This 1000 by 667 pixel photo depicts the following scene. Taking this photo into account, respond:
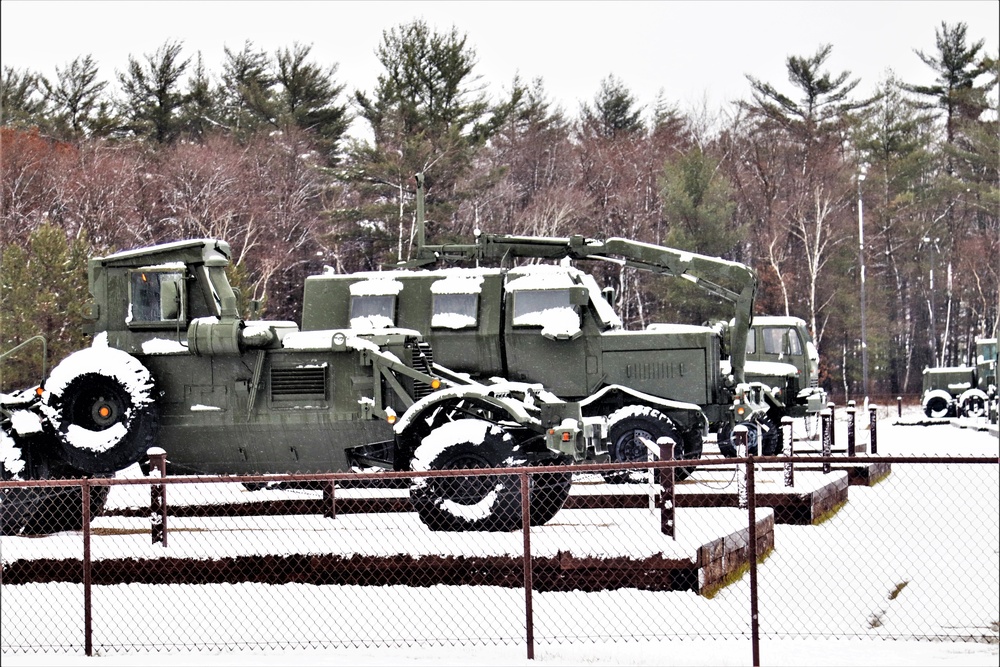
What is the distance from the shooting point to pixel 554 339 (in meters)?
16.3

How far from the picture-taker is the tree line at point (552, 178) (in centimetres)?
3681

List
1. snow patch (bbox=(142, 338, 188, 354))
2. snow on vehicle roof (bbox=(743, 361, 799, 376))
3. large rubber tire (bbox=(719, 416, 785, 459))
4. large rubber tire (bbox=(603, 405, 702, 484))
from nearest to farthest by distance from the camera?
snow patch (bbox=(142, 338, 188, 354)) → large rubber tire (bbox=(603, 405, 702, 484)) → large rubber tire (bbox=(719, 416, 785, 459)) → snow on vehicle roof (bbox=(743, 361, 799, 376))

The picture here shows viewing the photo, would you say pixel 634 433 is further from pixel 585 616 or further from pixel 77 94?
pixel 77 94

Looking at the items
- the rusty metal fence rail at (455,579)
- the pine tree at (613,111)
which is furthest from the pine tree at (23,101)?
the rusty metal fence rail at (455,579)

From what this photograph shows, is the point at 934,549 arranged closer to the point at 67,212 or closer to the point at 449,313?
the point at 449,313

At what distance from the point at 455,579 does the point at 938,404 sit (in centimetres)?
2695

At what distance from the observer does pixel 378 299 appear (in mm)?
16594

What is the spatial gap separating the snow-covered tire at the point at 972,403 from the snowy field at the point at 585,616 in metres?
21.7

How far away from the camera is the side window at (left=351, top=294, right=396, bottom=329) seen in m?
16.5

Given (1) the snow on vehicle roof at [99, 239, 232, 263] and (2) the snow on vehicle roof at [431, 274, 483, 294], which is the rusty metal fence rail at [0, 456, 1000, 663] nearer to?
(1) the snow on vehicle roof at [99, 239, 232, 263]

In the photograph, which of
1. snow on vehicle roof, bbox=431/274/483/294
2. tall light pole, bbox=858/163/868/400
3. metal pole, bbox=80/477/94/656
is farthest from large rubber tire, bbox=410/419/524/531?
tall light pole, bbox=858/163/868/400

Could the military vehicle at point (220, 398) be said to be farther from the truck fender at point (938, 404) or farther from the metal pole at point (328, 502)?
the truck fender at point (938, 404)

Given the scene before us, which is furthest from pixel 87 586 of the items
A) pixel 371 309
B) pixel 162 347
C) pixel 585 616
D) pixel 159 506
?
pixel 371 309

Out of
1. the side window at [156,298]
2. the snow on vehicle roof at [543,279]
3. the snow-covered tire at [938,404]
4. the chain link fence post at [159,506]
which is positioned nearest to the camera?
the chain link fence post at [159,506]
